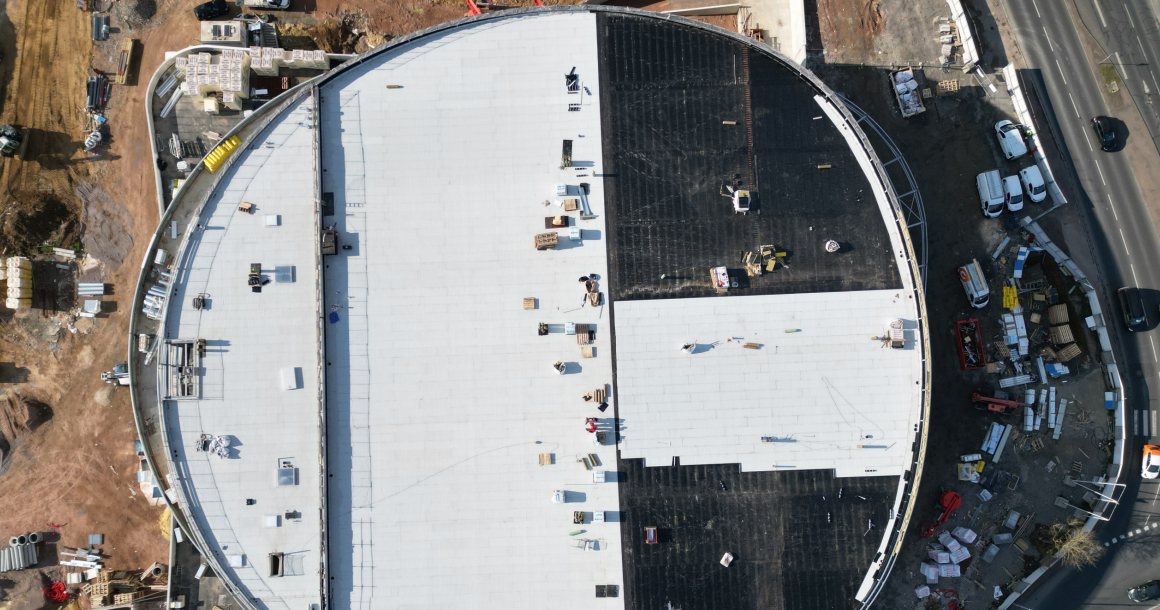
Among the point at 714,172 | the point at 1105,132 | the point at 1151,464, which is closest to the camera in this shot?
the point at 714,172

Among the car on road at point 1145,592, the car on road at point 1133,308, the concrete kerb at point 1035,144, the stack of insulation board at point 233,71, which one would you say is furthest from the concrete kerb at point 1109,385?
the stack of insulation board at point 233,71

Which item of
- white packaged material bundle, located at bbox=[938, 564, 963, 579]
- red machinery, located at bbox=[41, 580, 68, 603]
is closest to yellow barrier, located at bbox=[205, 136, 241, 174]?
red machinery, located at bbox=[41, 580, 68, 603]

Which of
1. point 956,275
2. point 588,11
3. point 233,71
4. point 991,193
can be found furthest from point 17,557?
point 991,193

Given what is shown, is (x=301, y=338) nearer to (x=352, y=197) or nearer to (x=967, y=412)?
(x=352, y=197)

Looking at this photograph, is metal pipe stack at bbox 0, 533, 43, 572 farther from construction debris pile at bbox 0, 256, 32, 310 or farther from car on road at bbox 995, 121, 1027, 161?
car on road at bbox 995, 121, 1027, 161

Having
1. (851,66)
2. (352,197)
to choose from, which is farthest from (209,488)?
(851,66)

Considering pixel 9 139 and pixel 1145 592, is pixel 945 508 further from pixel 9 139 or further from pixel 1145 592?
pixel 9 139
